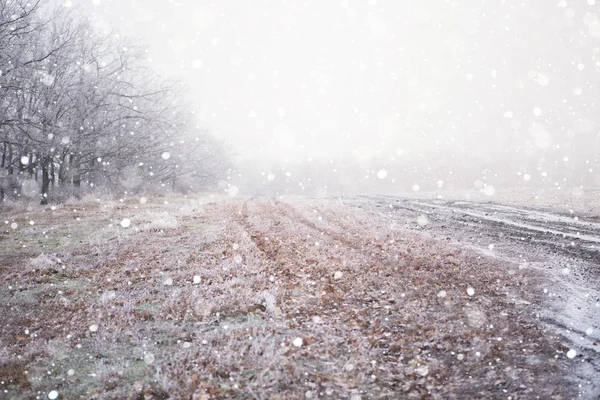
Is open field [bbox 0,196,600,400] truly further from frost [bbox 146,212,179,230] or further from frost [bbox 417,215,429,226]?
frost [bbox 417,215,429,226]

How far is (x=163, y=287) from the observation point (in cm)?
930

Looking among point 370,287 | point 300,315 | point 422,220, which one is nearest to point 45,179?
point 422,220

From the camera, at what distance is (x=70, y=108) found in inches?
892

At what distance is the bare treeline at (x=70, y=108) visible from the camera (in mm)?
17484

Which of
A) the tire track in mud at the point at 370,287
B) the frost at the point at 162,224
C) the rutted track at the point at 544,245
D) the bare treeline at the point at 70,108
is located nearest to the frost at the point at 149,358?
the tire track in mud at the point at 370,287

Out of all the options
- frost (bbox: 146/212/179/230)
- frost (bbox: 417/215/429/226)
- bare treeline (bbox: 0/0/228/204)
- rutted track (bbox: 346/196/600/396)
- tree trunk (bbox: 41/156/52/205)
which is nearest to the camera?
rutted track (bbox: 346/196/600/396)

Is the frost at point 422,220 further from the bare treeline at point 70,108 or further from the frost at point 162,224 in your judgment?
the bare treeline at point 70,108

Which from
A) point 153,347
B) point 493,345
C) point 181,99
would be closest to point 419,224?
point 493,345

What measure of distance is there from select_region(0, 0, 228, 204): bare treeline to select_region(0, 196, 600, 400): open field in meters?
7.94

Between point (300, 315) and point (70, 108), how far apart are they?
71.8ft

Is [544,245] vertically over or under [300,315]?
over

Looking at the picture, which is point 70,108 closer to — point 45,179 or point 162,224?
point 45,179

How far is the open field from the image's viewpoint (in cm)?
547

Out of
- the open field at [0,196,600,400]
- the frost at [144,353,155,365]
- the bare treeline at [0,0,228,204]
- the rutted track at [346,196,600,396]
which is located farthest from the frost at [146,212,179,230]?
the frost at [144,353,155,365]
